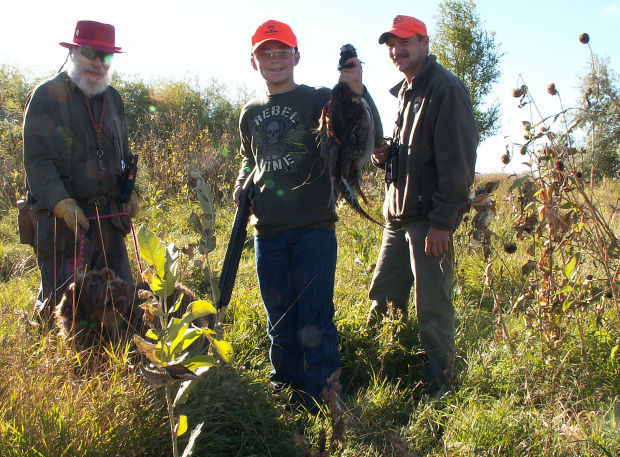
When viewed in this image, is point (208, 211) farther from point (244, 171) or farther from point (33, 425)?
point (244, 171)

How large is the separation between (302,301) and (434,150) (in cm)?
131

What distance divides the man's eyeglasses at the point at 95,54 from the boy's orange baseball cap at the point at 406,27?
2.11 m

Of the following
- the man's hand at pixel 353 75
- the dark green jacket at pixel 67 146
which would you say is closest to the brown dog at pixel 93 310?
the dark green jacket at pixel 67 146

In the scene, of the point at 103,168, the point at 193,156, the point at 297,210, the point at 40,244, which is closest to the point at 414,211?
the point at 297,210

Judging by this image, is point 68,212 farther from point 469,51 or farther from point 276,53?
point 469,51

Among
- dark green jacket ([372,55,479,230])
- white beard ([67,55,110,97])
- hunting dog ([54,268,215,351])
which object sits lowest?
hunting dog ([54,268,215,351])

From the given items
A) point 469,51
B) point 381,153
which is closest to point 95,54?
point 381,153

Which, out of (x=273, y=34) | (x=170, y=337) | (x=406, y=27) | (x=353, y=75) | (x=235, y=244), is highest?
(x=406, y=27)

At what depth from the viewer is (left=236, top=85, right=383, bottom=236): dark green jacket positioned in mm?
3254

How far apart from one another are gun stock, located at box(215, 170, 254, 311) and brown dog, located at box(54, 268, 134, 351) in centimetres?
65

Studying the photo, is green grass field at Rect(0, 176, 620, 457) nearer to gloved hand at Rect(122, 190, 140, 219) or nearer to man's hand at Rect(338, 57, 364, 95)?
gloved hand at Rect(122, 190, 140, 219)

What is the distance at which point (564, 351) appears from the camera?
3.24 m

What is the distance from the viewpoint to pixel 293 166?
328 cm

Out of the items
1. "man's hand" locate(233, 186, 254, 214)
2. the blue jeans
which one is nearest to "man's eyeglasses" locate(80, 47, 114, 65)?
"man's hand" locate(233, 186, 254, 214)
